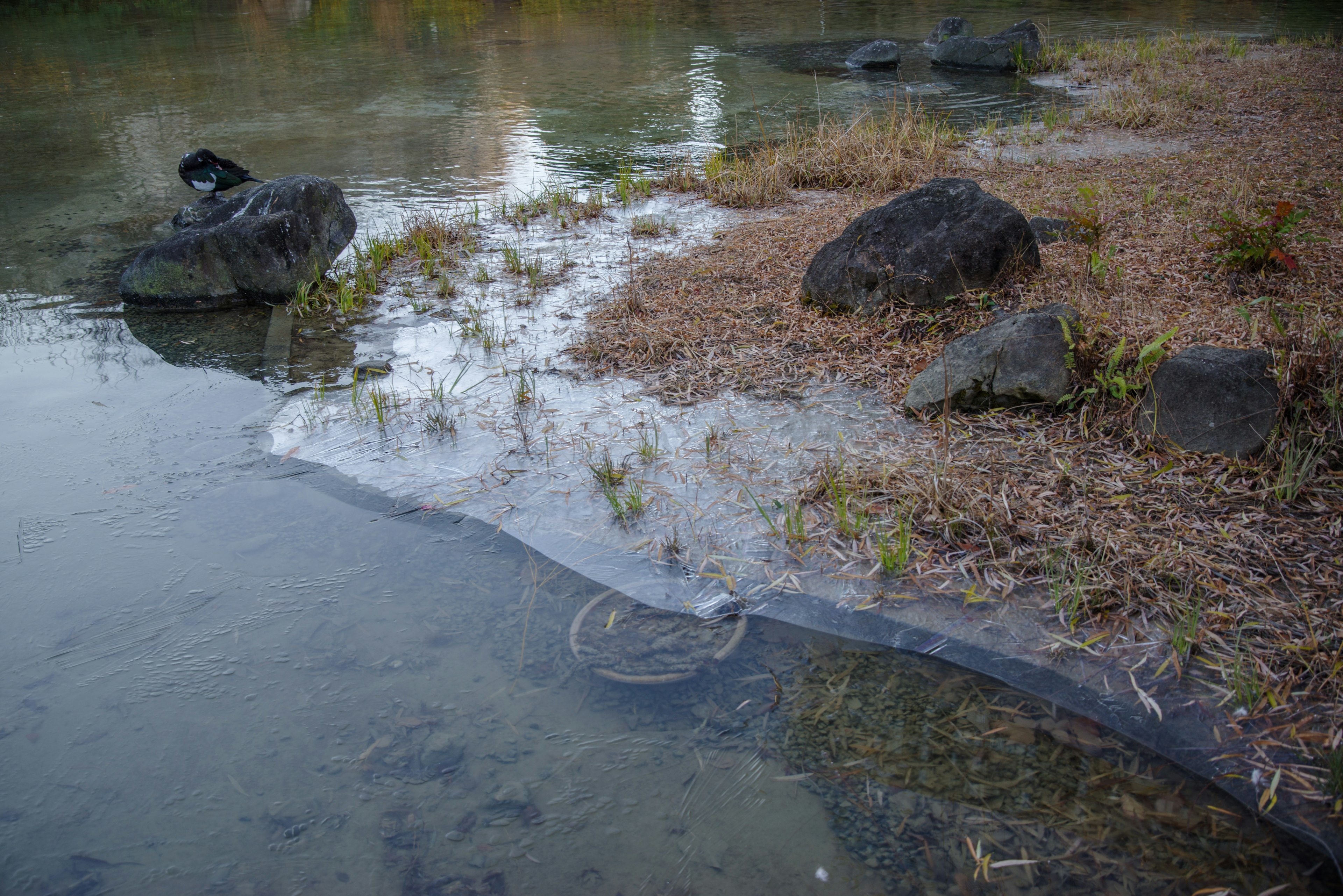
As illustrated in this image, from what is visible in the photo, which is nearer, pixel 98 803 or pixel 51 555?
pixel 98 803

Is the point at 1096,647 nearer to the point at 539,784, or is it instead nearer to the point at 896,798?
the point at 896,798

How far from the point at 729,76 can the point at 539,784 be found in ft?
48.3

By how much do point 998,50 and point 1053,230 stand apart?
1172 centimetres

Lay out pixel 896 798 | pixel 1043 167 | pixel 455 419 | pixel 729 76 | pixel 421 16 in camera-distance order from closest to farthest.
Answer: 1. pixel 896 798
2. pixel 455 419
3. pixel 1043 167
4. pixel 729 76
5. pixel 421 16

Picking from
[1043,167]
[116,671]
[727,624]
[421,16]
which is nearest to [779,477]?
[727,624]

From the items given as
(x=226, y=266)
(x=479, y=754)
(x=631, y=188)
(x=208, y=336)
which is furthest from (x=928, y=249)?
(x=226, y=266)

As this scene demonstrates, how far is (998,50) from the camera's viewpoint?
15.0 metres

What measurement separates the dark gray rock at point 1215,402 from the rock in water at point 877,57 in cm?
1380

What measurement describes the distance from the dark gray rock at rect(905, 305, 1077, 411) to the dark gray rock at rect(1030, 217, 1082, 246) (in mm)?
1718

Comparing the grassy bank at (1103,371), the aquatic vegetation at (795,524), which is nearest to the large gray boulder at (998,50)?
the grassy bank at (1103,371)

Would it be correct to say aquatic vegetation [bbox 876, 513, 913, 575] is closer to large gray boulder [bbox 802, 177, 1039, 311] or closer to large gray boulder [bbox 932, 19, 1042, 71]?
large gray boulder [bbox 802, 177, 1039, 311]

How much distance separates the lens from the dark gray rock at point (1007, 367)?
3.77m

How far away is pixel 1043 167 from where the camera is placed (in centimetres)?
778

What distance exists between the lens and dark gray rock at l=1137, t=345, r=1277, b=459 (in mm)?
3268
